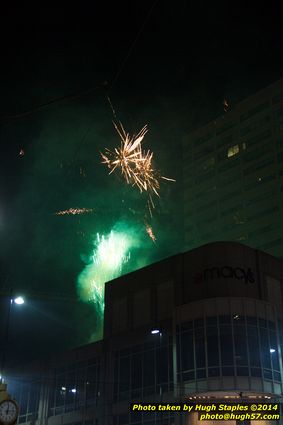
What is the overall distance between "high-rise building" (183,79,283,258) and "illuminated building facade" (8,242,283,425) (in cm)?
6469

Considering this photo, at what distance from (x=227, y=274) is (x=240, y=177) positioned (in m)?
84.0

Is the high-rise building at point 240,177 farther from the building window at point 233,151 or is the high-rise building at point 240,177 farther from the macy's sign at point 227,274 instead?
the macy's sign at point 227,274

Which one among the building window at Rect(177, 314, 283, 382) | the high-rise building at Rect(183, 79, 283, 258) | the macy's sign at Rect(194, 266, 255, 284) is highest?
the high-rise building at Rect(183, 79, 283, 258)

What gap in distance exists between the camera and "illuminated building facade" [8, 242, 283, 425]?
4100 cm

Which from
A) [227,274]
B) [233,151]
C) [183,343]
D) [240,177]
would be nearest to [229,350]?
[183,343]

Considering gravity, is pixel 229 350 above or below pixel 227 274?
below

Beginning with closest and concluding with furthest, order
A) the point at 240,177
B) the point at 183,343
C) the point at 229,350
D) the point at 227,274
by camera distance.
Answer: the point at 229,350, the point at 183,343, the point at 227,274, the point at 240,177

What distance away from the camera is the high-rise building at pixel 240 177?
117 metres

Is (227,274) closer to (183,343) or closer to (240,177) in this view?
(183,343)

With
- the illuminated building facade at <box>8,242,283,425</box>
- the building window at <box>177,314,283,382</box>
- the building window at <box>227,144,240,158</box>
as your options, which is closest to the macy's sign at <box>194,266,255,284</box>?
the illuminated building facade at <box>8,242,283,425</box>

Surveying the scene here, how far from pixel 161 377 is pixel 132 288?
958cm

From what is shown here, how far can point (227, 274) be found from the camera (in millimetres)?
44344

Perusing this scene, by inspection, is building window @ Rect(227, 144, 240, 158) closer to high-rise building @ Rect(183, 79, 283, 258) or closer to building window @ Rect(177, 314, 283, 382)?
high-rise building @ Rect(183, 79, 283, 258)

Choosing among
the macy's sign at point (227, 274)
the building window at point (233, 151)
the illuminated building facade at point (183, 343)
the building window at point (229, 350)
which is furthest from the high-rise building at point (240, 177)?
the building window at point (229, 350)
